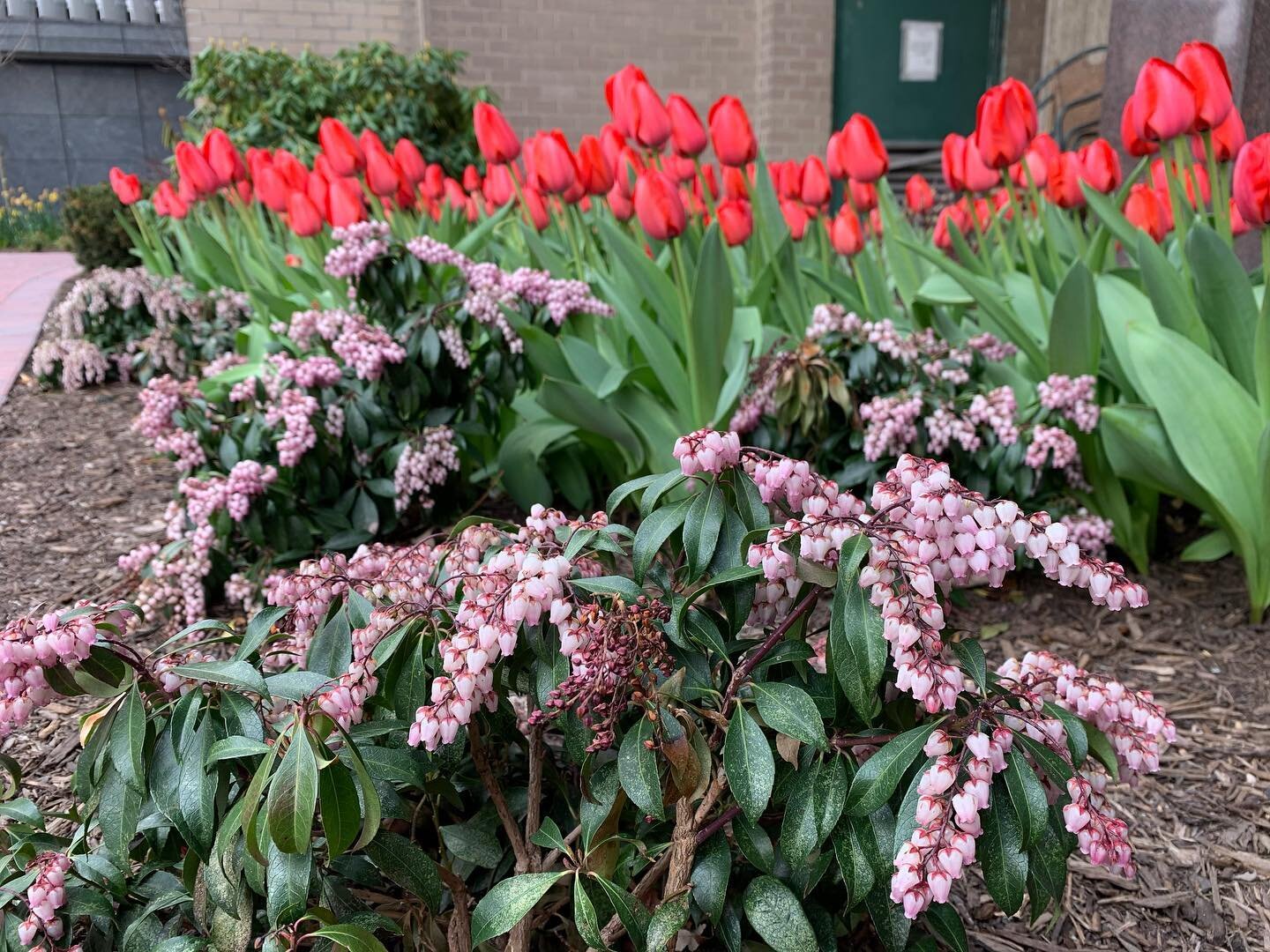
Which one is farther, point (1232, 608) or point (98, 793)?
point (1232, 608)

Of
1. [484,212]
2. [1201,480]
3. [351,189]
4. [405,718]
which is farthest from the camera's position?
[484,212]

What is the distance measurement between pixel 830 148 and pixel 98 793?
2.23 meters

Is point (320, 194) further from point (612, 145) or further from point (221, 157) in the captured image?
point (612, 145)

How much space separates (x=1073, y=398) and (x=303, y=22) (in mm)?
8077

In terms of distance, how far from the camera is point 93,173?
11.6 meters

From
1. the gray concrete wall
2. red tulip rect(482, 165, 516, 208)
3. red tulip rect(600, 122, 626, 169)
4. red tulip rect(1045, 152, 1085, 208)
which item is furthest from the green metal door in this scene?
the gray concrete wall

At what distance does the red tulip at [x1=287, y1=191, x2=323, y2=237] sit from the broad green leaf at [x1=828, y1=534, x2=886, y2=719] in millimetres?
2530

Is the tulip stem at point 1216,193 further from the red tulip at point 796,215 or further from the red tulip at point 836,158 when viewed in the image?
the red tulip at point 796,215

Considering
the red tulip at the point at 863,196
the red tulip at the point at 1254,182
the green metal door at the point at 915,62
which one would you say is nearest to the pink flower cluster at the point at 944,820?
the red tulip at the point at 1254,182

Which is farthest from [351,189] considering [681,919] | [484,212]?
[681,919]

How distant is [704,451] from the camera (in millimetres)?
952

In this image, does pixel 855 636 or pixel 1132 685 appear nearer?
pixel 855 636

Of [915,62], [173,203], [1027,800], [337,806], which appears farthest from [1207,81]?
[915,62]

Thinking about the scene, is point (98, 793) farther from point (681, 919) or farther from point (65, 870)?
point (681, 919)
